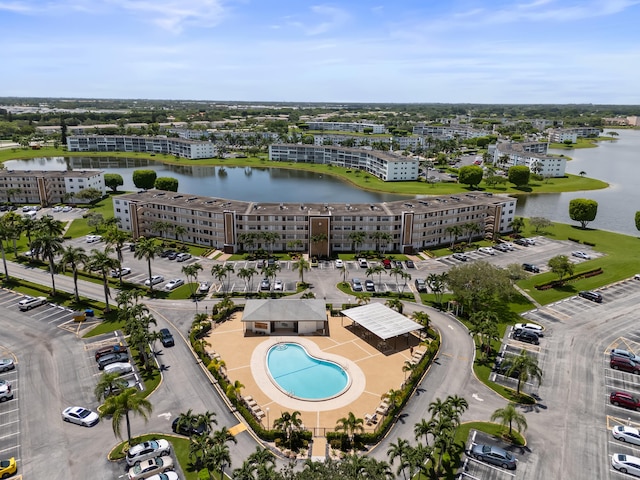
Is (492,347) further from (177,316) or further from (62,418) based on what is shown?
(62,418)

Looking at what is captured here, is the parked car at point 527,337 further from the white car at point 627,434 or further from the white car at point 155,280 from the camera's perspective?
the white car at point 155,280

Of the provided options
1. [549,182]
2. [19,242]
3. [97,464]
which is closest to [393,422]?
[97,464]

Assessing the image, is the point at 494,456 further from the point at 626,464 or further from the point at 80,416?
the point at 80,416

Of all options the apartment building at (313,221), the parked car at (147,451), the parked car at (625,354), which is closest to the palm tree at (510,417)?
the parked car at (625,354)

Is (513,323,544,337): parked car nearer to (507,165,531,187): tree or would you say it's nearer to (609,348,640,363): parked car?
(609,348,640,363): parked car

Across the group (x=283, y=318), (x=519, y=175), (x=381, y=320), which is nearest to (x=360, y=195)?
(x=519, y=175)
